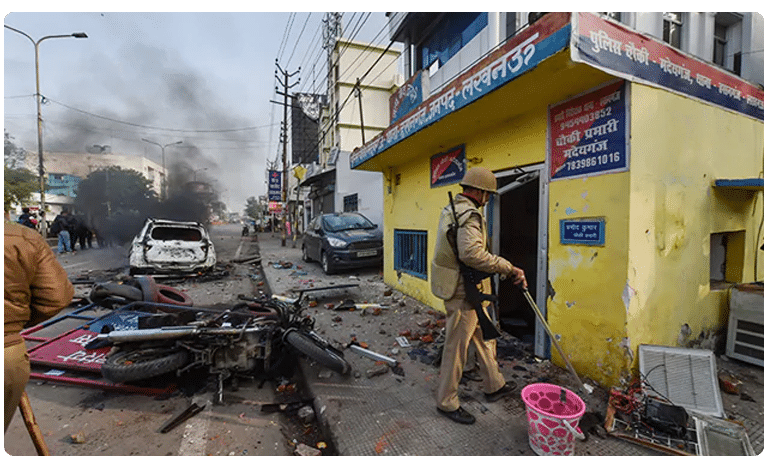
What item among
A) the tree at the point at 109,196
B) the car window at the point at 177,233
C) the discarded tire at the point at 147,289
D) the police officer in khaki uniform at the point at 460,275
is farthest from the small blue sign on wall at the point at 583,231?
the tree at the point at 109,196

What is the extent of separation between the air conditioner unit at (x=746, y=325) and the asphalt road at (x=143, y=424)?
4641 mm

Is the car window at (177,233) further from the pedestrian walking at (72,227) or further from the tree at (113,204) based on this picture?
the tree at (113,204)

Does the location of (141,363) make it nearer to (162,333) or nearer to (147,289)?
(162,333)

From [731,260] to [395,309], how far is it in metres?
4.64

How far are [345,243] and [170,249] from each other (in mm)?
4607

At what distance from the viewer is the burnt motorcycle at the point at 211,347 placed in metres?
2.99

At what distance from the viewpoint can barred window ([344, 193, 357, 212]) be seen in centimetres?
1558

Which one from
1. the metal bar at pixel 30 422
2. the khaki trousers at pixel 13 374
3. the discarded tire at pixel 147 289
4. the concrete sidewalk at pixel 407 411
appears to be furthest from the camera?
the discarded tire at pixel 147 289

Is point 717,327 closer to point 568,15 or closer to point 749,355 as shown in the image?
point 749,355

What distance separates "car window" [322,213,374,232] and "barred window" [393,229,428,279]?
289 centimetres

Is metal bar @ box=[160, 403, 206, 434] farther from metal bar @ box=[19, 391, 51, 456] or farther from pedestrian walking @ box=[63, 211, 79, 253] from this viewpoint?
pedestrian walking @ box=[63, 211, 79, 253]

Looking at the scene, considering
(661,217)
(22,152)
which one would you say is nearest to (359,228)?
(661,217)

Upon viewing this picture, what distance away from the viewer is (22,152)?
26797 mm

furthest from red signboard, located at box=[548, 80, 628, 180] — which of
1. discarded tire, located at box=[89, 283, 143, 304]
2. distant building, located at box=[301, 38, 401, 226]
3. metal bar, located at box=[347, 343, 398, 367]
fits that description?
distant building, located at box=[301, 38, 401, 226]
